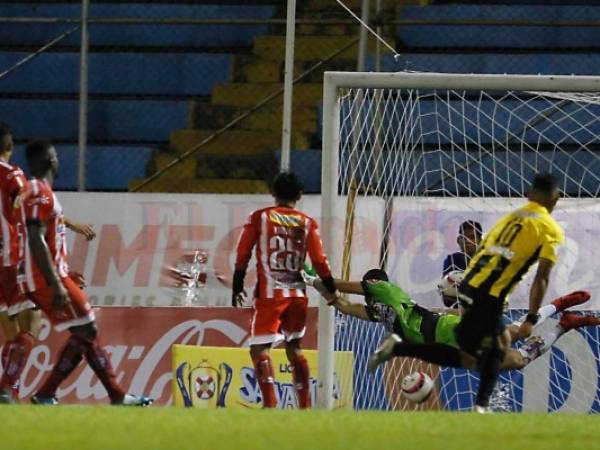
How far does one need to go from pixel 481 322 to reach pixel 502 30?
7.38m

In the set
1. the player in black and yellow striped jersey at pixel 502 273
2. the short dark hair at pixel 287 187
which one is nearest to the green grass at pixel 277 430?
the player in black and yellow striped jersey at pixel 502 273

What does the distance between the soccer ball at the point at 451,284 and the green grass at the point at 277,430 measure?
3405 mm

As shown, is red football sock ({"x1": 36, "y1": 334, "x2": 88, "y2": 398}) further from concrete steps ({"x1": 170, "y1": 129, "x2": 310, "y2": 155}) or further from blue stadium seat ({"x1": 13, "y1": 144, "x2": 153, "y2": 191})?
concrete steps ({"x1": 170, "y1": 129, "x2": 310, "y2": 155})

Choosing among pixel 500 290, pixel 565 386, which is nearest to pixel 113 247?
pixel 565 386

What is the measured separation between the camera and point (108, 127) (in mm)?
17375

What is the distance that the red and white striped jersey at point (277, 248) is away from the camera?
1155 cm

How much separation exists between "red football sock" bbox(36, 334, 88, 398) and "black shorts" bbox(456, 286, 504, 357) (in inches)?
92.1

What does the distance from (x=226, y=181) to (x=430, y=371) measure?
160 inches

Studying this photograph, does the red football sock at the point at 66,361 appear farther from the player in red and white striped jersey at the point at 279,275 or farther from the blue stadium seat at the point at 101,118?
the blue stadium seat at the point at 101,118

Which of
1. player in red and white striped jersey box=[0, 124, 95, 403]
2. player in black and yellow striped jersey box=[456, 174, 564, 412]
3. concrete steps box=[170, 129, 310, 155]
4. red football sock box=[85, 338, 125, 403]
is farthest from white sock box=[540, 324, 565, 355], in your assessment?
concrete steps box=[170, 129, 310, 155]

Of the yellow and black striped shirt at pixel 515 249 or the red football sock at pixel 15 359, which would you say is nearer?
the yellow and black striped shirt at pixel 515 249

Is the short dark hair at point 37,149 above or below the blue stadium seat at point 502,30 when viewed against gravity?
below

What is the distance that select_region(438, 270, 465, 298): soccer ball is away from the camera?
12.8 m

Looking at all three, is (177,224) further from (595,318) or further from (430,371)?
(595,318)
